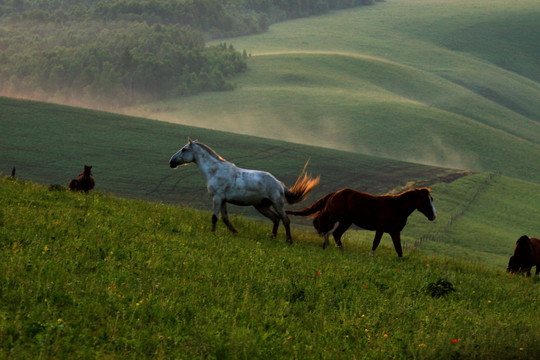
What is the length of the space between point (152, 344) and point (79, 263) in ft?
10.4

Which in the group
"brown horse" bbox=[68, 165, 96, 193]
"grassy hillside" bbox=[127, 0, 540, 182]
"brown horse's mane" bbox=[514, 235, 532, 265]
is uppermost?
"grassy hillside" bbox=[127, 0, 540, 182]

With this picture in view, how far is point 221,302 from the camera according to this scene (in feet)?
29.0

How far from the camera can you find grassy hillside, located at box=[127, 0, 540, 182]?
315 ft

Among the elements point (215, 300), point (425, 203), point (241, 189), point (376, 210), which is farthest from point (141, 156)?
point (215, 300)

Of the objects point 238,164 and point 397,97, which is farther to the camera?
point 397,97

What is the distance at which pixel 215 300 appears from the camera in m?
8.89

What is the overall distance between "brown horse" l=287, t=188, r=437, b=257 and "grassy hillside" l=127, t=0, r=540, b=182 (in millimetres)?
73877

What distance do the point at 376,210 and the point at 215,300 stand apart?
29.9 feet

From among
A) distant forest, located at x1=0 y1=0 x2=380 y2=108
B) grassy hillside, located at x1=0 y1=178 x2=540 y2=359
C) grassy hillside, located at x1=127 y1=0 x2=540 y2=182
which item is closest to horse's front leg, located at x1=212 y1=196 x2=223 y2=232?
grassy hillside, located at x1=0 y1=178 x2=540 y2=359

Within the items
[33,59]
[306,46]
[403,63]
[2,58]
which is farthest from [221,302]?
[306,46]

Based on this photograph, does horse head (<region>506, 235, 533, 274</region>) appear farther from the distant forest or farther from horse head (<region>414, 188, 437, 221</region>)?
the distant forest

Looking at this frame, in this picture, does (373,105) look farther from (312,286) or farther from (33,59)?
(312,286)

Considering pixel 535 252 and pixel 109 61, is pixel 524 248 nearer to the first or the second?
pixel 535 252

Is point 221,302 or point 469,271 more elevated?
point 221,302
